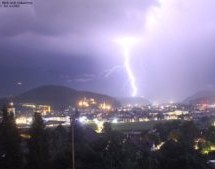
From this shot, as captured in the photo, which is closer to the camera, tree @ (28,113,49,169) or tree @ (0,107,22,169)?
tree @ (28,113,49,169)

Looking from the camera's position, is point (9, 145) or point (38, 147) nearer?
point (38, 147)

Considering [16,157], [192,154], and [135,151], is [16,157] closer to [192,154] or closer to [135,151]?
[135,151]

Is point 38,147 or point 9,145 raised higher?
point 9,145

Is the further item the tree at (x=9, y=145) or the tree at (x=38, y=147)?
the tree at (x=9, y=145)

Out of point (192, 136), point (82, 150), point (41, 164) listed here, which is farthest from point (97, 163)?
point (192, 136)
